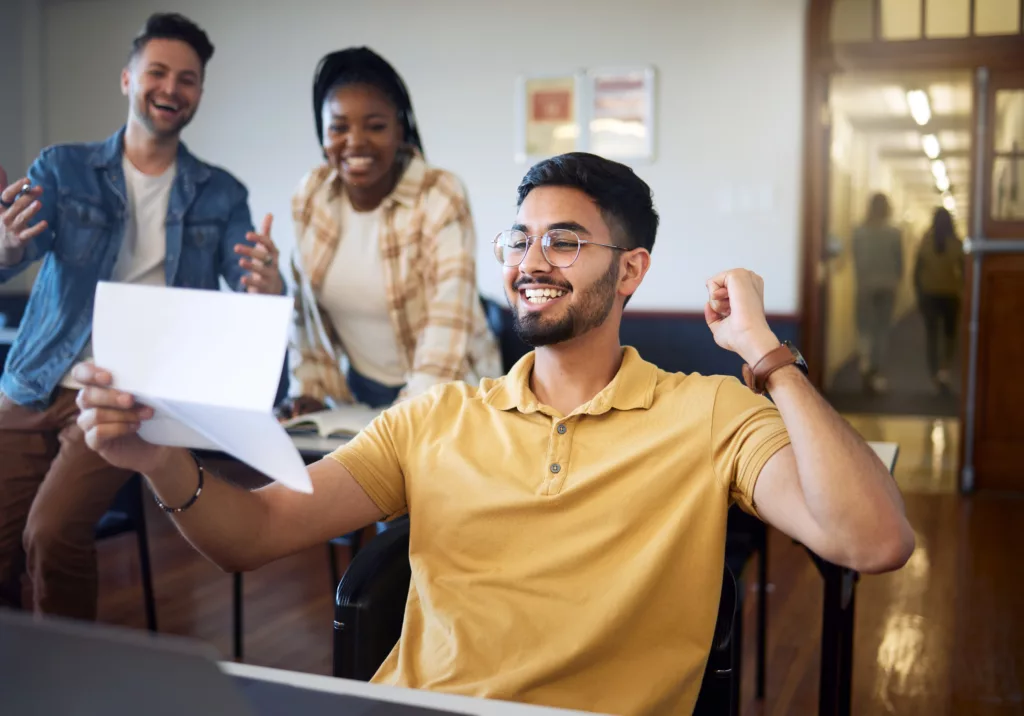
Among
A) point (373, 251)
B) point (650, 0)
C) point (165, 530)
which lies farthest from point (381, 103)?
point (650, 0)

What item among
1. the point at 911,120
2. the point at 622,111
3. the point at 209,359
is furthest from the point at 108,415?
the point at 911,120

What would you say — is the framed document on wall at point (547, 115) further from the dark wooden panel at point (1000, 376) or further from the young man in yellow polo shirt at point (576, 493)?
the young man in yellow polo shirt at point (576, 493)

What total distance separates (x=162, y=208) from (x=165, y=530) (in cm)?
221

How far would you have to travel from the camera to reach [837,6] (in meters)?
4.88

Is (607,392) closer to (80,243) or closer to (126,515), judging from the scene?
(80,243)

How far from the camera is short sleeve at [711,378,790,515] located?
1.28m

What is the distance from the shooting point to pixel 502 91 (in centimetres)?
511

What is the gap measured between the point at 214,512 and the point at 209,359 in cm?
45

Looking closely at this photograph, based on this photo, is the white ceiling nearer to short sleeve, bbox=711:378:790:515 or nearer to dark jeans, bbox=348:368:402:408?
dark jeans, bbox=348:368:402:408

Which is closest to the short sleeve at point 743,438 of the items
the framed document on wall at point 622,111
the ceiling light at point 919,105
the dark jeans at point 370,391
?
the dark jeans at point 370,391

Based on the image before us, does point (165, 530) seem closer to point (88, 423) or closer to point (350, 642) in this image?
point (350, 642)

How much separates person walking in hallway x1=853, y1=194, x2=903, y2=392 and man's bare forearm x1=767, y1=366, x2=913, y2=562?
6.63 meters

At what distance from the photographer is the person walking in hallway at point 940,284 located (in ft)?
20.7

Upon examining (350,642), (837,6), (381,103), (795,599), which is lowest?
(795,599)
